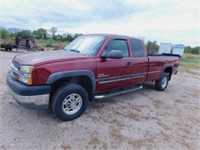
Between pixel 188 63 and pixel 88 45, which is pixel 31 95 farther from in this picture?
pixel 188 63

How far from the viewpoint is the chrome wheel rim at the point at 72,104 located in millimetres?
3502

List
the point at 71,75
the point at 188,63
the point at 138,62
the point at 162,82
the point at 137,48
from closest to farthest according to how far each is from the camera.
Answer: the point at 71,75 < the point at 138,62 < the point at 137,48 < the point at 162,82 < the point at 188,63

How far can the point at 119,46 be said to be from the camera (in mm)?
4473

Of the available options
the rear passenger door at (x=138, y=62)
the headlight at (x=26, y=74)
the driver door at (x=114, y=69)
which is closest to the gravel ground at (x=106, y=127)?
the driver door at (x=114, y=69)

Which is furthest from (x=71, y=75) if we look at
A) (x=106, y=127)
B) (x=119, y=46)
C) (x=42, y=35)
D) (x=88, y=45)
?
(x=42, y=35)

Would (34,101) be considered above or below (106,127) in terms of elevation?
above

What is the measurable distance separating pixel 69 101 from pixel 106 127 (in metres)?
0.91

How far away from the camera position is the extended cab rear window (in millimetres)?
4844

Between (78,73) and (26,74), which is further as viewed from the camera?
(78,73)

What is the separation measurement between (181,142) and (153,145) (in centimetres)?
60

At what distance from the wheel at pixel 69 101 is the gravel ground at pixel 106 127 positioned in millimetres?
160

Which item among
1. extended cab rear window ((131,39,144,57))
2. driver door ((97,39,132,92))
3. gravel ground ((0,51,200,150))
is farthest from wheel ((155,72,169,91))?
driver door ((97,39,132,92))

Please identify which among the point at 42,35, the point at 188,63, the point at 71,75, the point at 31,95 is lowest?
the point at 188,63

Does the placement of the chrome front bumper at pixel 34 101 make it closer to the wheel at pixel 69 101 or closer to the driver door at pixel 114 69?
the wheel at pixel 69 101
